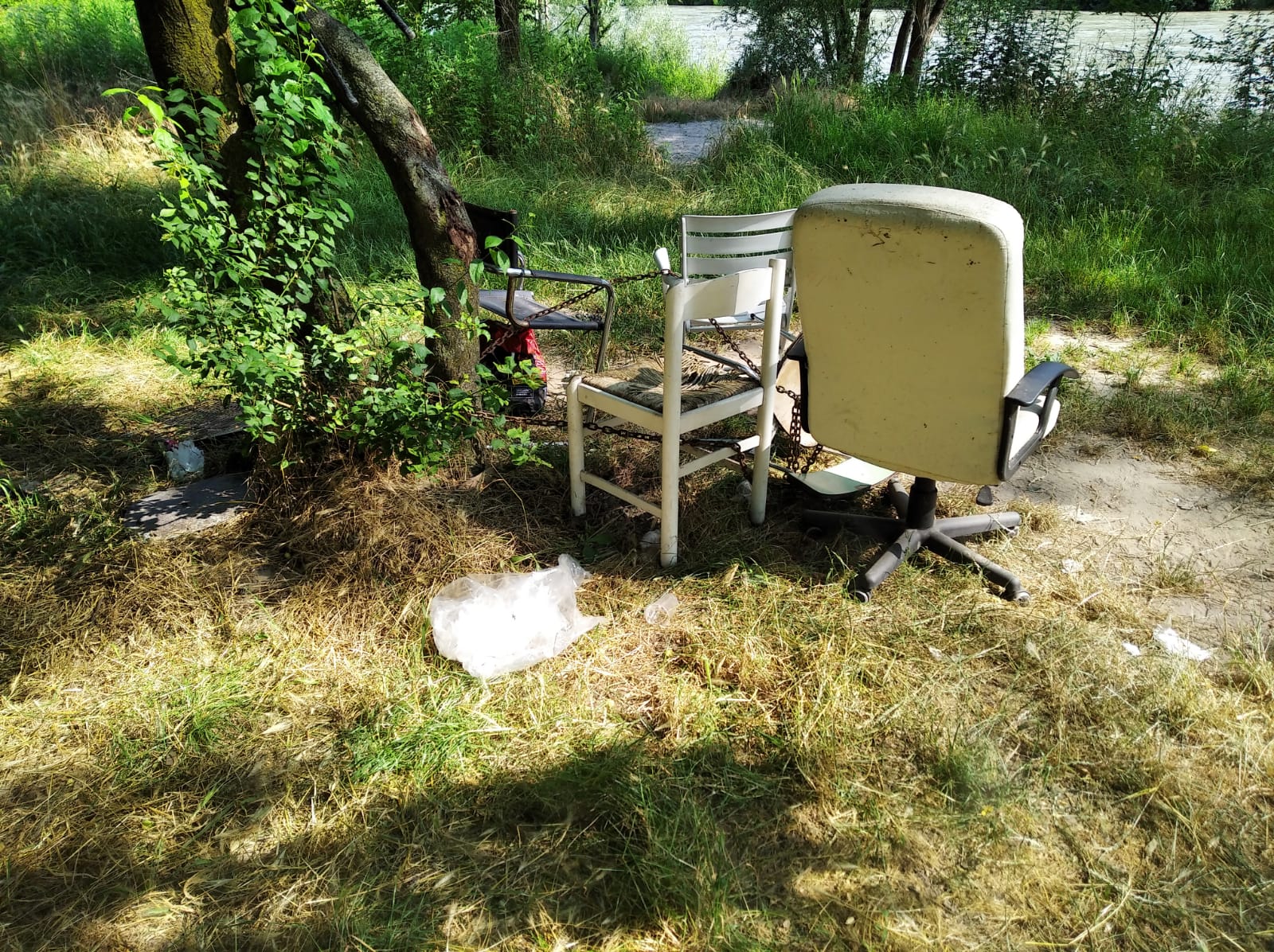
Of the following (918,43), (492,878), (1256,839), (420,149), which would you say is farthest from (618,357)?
(918,43)

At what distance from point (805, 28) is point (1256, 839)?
1249 cm

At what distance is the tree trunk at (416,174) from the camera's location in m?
3.00

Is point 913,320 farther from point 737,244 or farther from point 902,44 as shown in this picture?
point 902,44

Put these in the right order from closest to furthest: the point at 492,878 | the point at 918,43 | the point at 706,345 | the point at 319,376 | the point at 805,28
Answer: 1. the point at 492,878
2. the point at 319,376
3. the point at 706,345
4. the point at 918,43
5. the point at 805,28

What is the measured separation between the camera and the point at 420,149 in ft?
10.3

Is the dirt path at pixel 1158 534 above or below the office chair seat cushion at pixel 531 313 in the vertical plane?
below

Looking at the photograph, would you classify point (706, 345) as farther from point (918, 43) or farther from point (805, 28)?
point (805, 28)

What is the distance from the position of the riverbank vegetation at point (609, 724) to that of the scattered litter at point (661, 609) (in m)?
0.04

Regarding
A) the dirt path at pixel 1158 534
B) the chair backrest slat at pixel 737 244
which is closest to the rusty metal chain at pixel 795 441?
the chair backrest slat at pixel 737 244

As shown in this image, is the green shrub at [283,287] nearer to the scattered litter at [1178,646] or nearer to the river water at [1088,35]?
the scattered litter at [1178,646]

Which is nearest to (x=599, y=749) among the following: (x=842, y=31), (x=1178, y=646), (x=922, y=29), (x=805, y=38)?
(x=1178, y=646)

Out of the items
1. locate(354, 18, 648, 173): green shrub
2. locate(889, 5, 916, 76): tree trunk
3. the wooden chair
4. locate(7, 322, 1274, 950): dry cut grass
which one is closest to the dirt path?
locate(7, 322, 1274, 950): dry cut grass

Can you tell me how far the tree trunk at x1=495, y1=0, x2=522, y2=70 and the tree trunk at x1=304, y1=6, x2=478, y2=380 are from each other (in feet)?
22.7

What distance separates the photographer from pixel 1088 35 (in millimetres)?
16156
